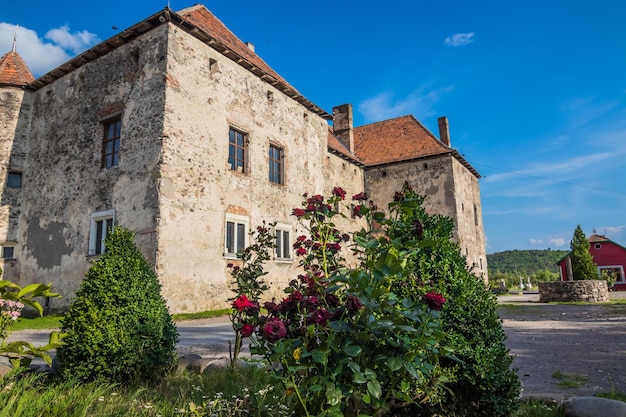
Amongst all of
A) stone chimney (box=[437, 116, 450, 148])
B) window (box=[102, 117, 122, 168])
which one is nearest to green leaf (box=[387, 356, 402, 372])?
window (box=[102, 117, 122, 168])

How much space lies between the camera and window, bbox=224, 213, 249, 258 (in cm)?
1309

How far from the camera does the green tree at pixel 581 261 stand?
79.4 feet

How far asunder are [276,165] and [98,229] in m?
6.91

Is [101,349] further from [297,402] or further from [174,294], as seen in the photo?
[174,294]

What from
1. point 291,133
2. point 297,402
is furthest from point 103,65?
point 297,402

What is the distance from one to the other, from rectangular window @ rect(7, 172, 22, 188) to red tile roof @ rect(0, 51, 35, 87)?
11.4ft

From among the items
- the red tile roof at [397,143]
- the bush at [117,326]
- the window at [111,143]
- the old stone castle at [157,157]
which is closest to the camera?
the bush at [117,326]

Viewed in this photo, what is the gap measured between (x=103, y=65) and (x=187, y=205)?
19.9ft

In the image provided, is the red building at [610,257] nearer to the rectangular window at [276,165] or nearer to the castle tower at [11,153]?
the rectangular window at [276,165]

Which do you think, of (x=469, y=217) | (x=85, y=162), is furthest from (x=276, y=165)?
(x=469, y=217)

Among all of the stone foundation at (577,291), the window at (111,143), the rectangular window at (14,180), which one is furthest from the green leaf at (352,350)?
the stone foundation at (577,291)

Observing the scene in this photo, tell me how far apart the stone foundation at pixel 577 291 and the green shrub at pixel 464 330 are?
2013cm

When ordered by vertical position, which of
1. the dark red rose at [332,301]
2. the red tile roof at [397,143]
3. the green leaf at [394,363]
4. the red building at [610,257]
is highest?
the red tile roof at [397,143]

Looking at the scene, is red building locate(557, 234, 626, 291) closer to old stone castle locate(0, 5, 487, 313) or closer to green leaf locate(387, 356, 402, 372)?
old stone castle locate(0, 5, 487, 313)
